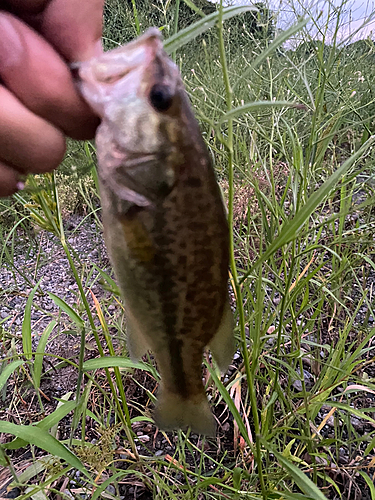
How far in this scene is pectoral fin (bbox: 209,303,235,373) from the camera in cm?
78

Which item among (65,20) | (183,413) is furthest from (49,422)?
(65,20)

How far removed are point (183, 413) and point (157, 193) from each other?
510mm

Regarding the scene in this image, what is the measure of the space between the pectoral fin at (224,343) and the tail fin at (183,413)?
0.12 m

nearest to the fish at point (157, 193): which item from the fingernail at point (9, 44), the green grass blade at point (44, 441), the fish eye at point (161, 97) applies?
the fish eye at point (161, 97)

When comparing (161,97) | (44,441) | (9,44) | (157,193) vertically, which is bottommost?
(44,441)

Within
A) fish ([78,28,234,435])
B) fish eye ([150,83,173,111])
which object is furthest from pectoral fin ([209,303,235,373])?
fish eye ([150,83,173,111])

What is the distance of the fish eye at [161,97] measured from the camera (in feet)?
2.26

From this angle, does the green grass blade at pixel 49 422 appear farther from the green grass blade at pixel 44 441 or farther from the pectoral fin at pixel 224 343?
the pectoral fin at pixel 224 343

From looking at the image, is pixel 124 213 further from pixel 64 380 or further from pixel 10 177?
pixel 64 380

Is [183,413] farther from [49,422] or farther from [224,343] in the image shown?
[49,422]

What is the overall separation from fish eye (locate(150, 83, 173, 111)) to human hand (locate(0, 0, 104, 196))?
13 centimetres

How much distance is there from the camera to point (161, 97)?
70 centimetres

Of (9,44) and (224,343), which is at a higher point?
(9,44)

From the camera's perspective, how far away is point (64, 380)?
6.07 ft
